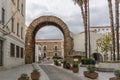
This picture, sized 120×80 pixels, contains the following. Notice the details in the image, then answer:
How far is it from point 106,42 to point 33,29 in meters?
21.5

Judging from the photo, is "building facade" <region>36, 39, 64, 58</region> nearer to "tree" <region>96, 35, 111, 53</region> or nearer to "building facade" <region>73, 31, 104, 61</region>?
"building facade" <region>73, 31, 104, 61</region>

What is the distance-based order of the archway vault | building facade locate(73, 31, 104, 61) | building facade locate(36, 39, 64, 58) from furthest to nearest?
building facade locate(36, 39, 64, 58), building facade locate(73, 31, 104, 61), the archway vault

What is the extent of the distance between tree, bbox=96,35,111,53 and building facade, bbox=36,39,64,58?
57.4 m

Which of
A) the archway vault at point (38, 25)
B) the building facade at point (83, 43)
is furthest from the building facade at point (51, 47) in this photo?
the archway vault at point (38, 25)

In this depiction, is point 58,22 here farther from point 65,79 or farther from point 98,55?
point 65,79

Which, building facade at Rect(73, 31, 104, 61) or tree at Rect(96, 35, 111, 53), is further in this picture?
building facade at Rect(73, 31, 104, 61)

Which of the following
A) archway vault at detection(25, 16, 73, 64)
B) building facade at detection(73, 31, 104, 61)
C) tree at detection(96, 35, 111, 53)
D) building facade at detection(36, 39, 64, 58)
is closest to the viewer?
archway vault at detection(25, 16, 73, 64)

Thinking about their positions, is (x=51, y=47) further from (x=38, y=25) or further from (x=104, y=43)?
(x=38, y=25)

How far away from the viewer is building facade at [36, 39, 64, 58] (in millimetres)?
133250

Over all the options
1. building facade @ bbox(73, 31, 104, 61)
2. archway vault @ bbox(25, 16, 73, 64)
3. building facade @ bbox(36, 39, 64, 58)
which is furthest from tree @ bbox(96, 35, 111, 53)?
building facade @ bbox(36, 39, 64, 58)

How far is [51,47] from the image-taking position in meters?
134

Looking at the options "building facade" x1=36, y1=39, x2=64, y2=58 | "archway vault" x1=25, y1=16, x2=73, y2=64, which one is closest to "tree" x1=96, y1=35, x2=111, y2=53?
"archway vault" x1=25, y1=16, x2=73, y2=64

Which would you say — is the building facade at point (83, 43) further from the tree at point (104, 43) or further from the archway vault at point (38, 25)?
the archway vault at point (38, 25)

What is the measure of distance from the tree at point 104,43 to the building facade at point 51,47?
57432 mm
